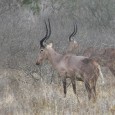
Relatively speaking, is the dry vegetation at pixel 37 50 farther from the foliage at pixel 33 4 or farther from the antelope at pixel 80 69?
the antelope at pixel 80 69

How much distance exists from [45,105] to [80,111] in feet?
3.20

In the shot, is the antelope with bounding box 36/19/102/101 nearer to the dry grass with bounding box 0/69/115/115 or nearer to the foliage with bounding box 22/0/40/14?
the dry grass with bounding box 0/69/115/115

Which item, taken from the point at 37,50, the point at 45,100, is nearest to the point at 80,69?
the point at 45,100

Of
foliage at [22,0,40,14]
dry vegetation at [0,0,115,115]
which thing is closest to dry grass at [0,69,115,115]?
dry vegetation at [0,0,115,115]

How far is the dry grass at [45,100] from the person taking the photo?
32.6 ft

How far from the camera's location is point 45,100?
1077 cm

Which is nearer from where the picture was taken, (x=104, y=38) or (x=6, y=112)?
(x=6, y=112)

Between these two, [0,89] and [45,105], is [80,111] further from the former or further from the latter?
[0,89]

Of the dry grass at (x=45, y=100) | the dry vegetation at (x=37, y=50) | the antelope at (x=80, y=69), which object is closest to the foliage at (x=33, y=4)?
the dry vegetation at (x=37, y=50)

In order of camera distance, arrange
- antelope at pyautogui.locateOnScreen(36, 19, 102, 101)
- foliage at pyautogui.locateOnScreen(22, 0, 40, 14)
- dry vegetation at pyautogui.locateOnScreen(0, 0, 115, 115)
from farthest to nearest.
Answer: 1. foliage at pyautogui.locateOnScreen(22, 0, 40, 14)
2. antelope at pyautogui.locateOnScreen(36, 19, 102, 101)
3. dry vegetation at pyautogui.locateOnScreen(0, 0, 115, 115)

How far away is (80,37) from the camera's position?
2155 cm

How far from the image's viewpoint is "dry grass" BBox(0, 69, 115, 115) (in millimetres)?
9930

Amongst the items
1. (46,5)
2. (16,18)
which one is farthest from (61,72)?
(46,5)

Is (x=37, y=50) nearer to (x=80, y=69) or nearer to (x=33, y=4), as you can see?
(x=80, y=69)
